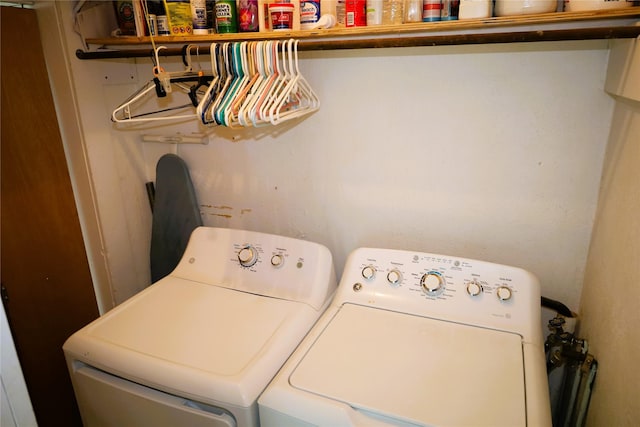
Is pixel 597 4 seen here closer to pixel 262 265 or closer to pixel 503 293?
pixel 503 293

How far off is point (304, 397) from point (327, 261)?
524 mm

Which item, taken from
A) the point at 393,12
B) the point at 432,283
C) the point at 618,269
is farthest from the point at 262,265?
the point at 618,269

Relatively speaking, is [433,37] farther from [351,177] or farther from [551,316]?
[551,316]

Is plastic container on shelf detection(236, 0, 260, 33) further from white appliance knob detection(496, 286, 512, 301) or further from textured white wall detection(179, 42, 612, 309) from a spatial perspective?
white appliance knob detection(496, 286, 512, 301)

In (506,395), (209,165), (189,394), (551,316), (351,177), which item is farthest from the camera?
(209,165)

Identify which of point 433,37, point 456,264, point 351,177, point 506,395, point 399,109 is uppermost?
point 433,37

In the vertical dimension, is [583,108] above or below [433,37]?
below

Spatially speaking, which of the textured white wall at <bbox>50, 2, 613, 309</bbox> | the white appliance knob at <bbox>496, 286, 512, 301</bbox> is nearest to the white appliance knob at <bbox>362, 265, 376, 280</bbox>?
the textured white wall at <bbox>50, 2, 613, 309</bbox>

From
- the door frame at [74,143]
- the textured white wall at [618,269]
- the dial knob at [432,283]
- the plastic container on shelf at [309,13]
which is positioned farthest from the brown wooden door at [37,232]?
the textured white wall at [618,269]

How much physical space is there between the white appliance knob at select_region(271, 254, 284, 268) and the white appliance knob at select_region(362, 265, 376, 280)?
28cm

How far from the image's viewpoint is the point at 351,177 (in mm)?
1538

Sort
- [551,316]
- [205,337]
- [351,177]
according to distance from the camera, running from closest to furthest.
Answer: [205,337] → [551,316] → [351,177]

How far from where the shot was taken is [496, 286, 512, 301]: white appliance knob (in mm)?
1191

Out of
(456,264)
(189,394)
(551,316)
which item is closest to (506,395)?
(456,264)
